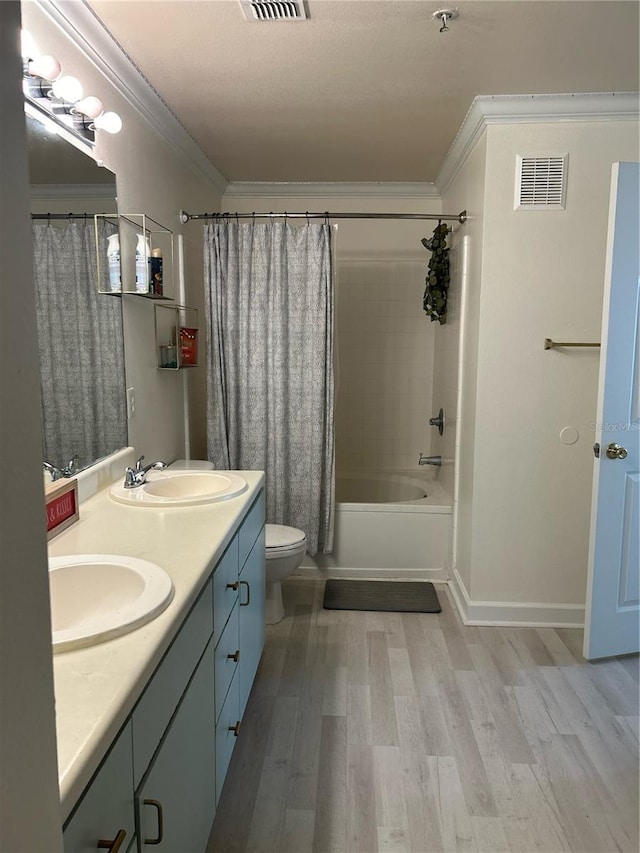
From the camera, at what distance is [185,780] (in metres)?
1.21

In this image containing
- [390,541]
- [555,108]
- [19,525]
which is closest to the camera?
[19,525]

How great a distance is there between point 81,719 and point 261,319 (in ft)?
8.27

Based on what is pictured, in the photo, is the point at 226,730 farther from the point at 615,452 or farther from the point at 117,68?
the point at 117,68

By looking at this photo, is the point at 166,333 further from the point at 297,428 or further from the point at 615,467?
the point at 615,467

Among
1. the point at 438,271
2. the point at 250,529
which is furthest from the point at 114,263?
the point at 438,271

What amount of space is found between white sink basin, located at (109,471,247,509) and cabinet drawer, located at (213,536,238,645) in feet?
0.78

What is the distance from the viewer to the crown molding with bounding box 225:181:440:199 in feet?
12.5

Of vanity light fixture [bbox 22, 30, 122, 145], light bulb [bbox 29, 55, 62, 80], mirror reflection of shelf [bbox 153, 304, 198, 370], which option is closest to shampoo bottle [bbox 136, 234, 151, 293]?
mirror reflection of shelf [bbox 153, 304, 198, 370]

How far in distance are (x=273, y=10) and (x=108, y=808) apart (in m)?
2.11

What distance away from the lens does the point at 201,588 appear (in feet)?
4.34

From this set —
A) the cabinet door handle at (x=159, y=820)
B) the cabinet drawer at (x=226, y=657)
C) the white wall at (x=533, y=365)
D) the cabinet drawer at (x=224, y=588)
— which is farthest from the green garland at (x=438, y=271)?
the cabinet door handle at (x=159, y=820)

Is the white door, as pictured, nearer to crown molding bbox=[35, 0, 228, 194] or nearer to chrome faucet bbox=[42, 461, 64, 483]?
crown molding bbox=[35, 0, 228, 194]

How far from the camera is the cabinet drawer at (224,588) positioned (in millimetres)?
1496

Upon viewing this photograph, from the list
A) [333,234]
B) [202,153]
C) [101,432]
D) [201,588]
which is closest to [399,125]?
[333,234]
